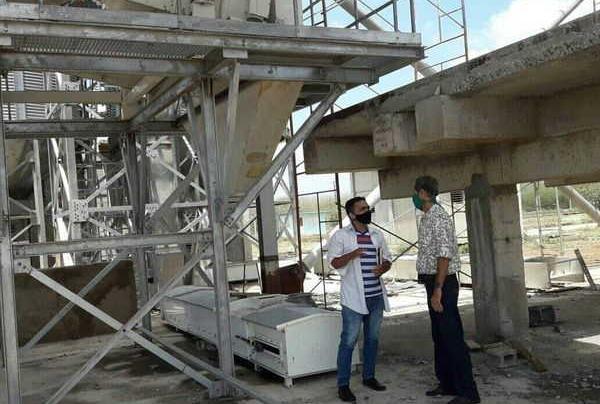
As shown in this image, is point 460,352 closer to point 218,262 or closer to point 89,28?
point 218,262

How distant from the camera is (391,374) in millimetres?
7441

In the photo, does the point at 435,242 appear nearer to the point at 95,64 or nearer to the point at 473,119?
the point at 473,119

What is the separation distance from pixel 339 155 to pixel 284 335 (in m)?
3.79

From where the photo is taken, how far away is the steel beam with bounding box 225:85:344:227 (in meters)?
6.69

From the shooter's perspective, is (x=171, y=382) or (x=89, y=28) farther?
(x=171, y=382)

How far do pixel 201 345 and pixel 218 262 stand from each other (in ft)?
10.3

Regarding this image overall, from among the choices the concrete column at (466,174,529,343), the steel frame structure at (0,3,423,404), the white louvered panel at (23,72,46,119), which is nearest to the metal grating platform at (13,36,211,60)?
the steel frame structure at (0,3,423,404)

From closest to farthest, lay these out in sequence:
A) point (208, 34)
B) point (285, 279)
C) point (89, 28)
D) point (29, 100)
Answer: point (89, 28) < point (208, 34) < point (29, 100) < point (285, 279)

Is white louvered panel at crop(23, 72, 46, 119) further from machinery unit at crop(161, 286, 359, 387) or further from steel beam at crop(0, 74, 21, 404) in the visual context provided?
steel beam at crop(0, 74, 21, 404)

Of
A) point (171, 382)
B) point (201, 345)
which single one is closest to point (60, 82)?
point (201, 345)

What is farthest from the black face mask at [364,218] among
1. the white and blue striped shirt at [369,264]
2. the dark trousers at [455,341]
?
the dark trousers at [455,341]

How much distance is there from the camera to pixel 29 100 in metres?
8.70

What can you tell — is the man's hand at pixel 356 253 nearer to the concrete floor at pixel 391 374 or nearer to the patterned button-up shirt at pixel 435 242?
the patterned button-up shirt at pixel 435 242

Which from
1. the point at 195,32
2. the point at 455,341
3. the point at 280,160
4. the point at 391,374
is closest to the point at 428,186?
the point at 455,341
